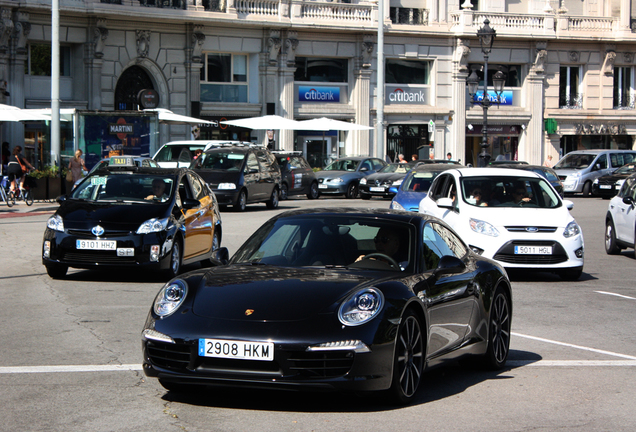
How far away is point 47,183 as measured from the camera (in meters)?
28.1

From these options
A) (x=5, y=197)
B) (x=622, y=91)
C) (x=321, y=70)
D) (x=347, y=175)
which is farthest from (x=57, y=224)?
(x=622, y=91)

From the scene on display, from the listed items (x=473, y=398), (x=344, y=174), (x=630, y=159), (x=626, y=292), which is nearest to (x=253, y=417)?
(x=473, y=398)

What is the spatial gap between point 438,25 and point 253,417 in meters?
42.8

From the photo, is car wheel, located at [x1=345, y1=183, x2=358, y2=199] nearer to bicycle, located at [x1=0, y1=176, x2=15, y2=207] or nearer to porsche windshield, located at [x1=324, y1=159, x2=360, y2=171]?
porsche windshield, located at [x1=324, y1=159, x2=360, y2=171]

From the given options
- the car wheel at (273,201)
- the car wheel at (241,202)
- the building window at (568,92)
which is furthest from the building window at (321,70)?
the car wheel at (241,202)

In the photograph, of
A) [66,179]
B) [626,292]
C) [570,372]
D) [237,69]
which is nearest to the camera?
[570,372]

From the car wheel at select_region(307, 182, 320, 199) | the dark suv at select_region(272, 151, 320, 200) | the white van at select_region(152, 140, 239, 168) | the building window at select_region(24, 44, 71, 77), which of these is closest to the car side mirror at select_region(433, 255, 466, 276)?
the white van at select_region(152, 140, 239, 168)

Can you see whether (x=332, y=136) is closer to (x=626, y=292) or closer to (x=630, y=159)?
(x=630, y=159)

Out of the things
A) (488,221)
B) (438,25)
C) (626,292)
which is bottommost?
(626,292)

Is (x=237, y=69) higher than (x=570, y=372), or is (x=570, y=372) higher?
(x=237, y=69)

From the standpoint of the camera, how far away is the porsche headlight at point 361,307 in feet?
18.4

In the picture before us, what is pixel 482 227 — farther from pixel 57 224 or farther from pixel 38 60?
pixel 38 60

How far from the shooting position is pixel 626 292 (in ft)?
40.8

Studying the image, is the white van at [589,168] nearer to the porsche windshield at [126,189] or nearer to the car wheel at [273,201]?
the car wheel at [273,201]
